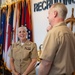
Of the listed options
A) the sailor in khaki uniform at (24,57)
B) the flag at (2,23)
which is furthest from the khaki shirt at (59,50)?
the flag at (2,23)

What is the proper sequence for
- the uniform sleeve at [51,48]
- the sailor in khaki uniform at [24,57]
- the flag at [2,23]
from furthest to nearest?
the flag at [2,23]
the sailor in khaki uniform at [24,57]
the uniform sleeve at [51,48]

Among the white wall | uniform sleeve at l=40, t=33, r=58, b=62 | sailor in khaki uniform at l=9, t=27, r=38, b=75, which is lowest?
sailor in khaki uniform at l=9, t=27, r=38, b=75

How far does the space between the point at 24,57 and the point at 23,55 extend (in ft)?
0.12

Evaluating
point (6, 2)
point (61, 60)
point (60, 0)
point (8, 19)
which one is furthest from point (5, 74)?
point (61, 60)

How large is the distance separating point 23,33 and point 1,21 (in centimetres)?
220

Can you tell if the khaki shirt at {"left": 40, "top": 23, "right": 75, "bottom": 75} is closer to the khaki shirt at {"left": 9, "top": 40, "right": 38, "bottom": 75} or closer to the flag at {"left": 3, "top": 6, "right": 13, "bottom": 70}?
the khaki shirt at {"left": 9, "top": 40, "right": 38, "bottom": 75}

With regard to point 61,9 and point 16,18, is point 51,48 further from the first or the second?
point 16,18

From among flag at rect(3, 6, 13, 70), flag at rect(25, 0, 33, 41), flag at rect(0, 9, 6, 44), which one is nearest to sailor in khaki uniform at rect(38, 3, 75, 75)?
flag at rect(25, 0, 33, 41)

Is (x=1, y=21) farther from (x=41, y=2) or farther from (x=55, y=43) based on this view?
(x=55, y=43)

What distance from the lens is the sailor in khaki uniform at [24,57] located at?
3.01 m

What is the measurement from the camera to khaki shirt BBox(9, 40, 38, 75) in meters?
3.01

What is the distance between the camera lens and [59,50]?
1781mm

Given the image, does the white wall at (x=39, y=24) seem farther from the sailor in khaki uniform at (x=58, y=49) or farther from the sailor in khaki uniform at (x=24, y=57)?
the sailor in khaki uniform at (x=58, y=49)

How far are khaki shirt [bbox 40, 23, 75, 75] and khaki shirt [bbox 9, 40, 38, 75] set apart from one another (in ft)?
3.97
